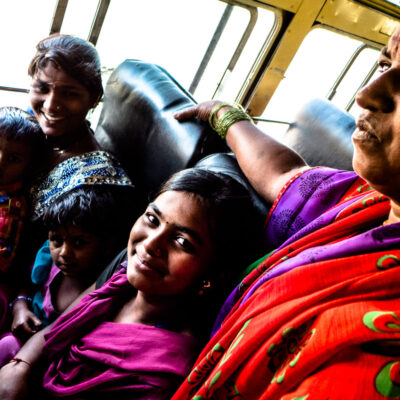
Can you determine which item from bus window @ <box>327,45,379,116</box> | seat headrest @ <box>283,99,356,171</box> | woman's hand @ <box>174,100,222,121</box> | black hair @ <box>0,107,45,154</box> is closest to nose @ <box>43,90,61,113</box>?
black hair @ <box>0,107,45,154</box>

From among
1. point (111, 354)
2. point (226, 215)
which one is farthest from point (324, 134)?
point (111, 354)

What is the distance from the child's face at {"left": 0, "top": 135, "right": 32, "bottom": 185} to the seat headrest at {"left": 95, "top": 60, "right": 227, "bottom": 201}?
1.97ft

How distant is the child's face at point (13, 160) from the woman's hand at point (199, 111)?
73 cm

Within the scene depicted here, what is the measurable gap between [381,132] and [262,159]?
644 millimetres

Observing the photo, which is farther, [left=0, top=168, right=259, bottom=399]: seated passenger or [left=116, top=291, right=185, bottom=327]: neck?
[left=116, top=291, right=185, bottom=327]: neck

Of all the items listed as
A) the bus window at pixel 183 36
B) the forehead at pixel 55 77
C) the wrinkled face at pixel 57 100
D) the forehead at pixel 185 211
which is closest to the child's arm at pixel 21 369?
the forehead at pixel 185 211

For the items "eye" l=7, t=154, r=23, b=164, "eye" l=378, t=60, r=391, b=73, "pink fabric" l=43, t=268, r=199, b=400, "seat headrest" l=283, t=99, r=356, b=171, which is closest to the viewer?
"eye" l=378, t=60, r=391, b=73

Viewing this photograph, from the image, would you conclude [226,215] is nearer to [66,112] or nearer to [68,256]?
[68,256]

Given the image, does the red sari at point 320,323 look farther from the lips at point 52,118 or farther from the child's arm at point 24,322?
the lips at point 52,118

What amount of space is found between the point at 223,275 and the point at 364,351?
62cm

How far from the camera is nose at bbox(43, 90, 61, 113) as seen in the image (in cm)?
150

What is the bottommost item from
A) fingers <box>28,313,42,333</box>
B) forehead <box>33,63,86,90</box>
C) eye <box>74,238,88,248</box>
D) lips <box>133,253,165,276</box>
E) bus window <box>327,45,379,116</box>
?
fingers <box>28,313,42,333</box>

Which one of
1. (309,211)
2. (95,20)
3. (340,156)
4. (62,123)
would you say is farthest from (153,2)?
(309,211)

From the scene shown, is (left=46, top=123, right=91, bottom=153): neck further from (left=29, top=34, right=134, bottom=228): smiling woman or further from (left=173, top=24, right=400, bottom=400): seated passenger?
(left=173, top=24, right=400, bottom=400): seated passenger
